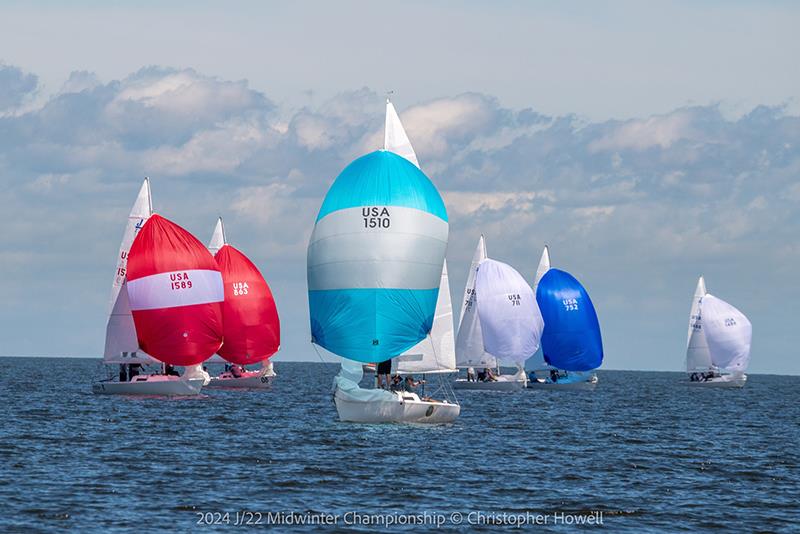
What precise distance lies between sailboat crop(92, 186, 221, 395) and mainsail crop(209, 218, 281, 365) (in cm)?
1541

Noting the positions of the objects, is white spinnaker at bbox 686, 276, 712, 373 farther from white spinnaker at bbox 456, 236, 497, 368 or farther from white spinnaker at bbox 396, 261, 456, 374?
white spinnaker at bbox 396, 261, 456, 374

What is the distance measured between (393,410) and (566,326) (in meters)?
51.0

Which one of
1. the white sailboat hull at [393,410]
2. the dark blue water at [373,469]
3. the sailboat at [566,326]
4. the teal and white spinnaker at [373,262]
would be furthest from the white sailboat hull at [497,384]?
the teal and white spinnaker at [373,262]

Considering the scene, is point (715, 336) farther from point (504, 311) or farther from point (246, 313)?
point (246, 313)

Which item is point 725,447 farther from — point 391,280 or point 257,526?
point 257,526

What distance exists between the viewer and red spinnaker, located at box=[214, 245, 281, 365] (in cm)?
8488

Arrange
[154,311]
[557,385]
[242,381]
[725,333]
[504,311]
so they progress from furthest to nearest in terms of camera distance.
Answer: [725,333], [557,385], [242,381], [504,311], [154,311]

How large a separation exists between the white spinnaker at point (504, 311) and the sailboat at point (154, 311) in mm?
26082

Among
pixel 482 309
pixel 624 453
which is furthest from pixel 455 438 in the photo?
pixel 482 309

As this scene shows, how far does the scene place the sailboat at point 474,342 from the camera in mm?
90500

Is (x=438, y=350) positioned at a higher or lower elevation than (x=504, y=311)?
lower

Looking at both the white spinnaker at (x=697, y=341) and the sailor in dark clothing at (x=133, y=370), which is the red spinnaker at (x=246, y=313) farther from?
the white spinnaker at (x=697, y=341)

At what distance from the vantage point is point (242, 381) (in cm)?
8981

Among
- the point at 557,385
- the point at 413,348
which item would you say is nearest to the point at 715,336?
the point at 557,385
